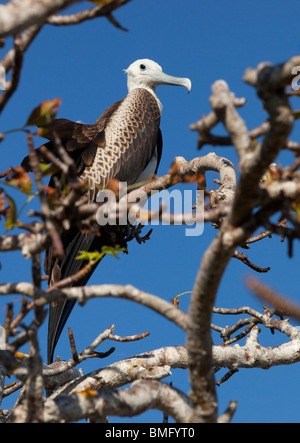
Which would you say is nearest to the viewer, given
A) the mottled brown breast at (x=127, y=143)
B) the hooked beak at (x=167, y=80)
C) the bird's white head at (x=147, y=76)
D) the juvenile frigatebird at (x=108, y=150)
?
the juvenile frigatebird at (x=108, y=150)

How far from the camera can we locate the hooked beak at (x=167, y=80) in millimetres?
7480

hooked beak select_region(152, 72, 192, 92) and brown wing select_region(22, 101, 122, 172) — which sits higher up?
hooked beak select_region(152, 72, 192, 92)

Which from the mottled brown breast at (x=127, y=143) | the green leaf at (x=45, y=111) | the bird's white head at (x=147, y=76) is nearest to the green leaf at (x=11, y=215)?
the green leaf at (x=45, y=111)

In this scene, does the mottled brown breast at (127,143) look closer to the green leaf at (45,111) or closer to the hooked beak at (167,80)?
the hooked beak at (167,80)

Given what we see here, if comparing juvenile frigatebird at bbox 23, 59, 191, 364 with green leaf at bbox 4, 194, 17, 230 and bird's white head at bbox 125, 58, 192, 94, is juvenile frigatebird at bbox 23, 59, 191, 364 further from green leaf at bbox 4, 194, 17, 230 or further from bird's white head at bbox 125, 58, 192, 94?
green leaf at bbox 4, 194, 17, 230

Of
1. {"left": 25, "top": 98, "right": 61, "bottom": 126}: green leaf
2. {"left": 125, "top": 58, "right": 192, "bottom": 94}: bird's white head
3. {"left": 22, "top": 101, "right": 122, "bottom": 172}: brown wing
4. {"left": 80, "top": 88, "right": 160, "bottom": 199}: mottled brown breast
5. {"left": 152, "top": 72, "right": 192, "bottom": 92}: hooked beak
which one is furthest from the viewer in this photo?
{"left": 125, "top": 58, "right": 192, "bottom": 94}: bird's white head

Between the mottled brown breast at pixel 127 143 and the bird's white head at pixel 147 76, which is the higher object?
the bird's white head at pixel 147 76

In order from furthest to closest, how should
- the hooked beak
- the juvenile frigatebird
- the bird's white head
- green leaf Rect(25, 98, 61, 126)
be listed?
the bird's white head < the hooked beak < the juvenile frigatebird < green leaf Rect(25, 98, 61, 126)

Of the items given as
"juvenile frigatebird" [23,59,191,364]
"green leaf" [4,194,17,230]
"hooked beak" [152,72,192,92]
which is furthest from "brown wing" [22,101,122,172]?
"green leaf" [4,194,17,230]

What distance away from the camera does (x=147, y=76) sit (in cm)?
782

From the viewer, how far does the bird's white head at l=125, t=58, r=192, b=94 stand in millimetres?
7715

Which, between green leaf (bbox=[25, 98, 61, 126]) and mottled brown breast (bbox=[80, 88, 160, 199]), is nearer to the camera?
green leaf (bbox=[25, 98, 61, 126])

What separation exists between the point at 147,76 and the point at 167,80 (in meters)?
0.31

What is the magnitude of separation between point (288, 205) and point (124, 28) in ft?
3.36
